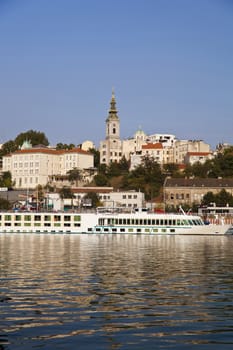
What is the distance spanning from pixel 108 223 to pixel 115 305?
47680 mm

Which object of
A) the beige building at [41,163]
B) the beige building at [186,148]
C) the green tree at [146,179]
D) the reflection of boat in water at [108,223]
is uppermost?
the beige building at [186,148]

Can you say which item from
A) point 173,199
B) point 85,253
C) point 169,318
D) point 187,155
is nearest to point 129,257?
point 85,253

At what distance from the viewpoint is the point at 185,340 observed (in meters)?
14.0

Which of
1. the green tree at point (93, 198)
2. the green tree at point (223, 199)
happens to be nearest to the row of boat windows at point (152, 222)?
the green tree at point (223, 199)

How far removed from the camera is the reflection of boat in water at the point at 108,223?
6431 cm

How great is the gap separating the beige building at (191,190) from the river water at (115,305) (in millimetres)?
79302

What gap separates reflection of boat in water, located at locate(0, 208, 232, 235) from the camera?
6431 centimetres

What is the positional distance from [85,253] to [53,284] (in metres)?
15.5

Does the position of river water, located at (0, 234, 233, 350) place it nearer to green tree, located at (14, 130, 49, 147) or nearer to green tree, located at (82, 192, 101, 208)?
green tree, located at (82, 192, 101, 208)

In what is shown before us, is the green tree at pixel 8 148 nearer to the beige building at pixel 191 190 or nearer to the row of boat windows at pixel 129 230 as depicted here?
the beige building at pixel 191 190

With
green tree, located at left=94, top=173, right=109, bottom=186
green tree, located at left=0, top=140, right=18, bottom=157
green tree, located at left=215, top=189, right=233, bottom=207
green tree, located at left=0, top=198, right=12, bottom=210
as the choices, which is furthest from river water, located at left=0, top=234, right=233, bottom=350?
green tree, located at left=0, top=140, right=18, bottom=157

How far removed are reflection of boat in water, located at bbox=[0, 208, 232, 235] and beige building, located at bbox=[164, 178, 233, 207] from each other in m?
43.2

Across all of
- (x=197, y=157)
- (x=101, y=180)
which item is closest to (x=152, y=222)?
(x=101, y=180)

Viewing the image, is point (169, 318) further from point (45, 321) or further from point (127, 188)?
point (127, 188)
